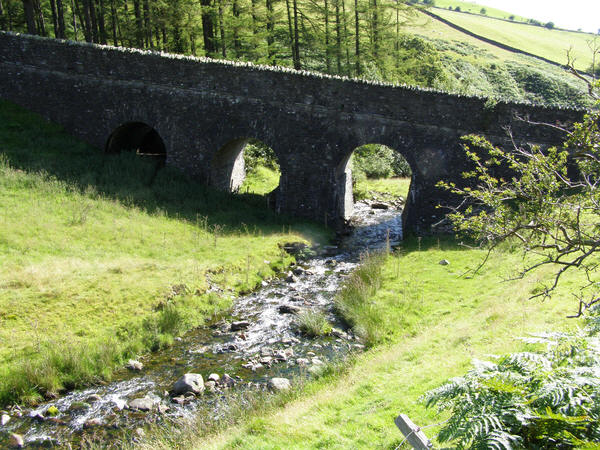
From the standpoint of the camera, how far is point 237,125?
75.7 ft

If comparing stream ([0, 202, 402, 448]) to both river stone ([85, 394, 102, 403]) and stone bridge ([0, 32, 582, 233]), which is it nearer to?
river stone ([85, 394, 102, 403])

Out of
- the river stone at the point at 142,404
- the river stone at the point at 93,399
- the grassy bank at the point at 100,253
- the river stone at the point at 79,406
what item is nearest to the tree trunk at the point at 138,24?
the grassy bank at the point at 100,253

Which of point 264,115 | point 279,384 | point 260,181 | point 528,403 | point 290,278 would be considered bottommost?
point 279,384

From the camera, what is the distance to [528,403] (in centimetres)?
536

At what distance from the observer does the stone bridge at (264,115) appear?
20750mm

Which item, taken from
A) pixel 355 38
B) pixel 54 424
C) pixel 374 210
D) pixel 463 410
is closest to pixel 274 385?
pixel 54 424

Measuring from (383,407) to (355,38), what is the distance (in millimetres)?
33165

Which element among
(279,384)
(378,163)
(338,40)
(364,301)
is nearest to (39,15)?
(338,40)

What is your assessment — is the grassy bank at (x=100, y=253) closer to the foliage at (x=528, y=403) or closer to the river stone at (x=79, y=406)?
the river stone at (x=79, y=406)

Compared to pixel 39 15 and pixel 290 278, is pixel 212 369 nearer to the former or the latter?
pixel 290 278

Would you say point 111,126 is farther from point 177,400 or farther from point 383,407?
point 383,407

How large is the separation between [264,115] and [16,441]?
16030mm

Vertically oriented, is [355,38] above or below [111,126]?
above

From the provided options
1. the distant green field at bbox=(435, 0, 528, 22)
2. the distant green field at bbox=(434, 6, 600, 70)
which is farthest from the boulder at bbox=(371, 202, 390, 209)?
the distant green field at bbox=(435, 0, 528, 22)
